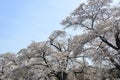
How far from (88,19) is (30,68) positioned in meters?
9.68

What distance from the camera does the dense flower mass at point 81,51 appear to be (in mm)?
22688

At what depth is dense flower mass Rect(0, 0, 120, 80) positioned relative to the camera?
2269cm

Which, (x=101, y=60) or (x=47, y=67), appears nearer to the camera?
(x=101, y=60)

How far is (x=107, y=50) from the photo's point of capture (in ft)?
75.4

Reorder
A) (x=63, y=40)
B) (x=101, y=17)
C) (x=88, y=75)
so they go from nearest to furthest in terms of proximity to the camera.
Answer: (x=101, y=17) < (x=88, y=75) < (x=63, y=40)

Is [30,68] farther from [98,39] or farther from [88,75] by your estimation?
[98,39]

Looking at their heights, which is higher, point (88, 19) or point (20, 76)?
point (88, 19)

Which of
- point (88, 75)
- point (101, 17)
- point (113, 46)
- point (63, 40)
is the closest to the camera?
point (113, 46)

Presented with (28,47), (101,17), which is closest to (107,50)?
(101,17)

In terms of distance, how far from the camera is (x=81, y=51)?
23953 mm

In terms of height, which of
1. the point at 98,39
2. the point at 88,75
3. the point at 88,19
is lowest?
the point at 88,75

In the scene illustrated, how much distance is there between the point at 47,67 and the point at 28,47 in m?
4.01

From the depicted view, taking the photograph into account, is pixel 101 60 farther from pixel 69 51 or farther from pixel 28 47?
→ pixel 28 47

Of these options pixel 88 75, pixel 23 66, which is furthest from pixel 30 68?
pixel 88 75
